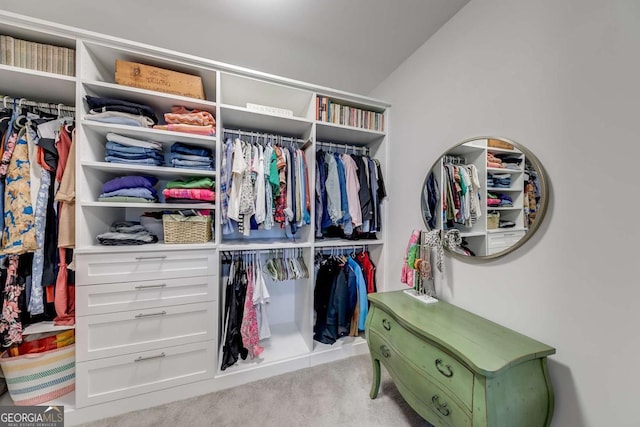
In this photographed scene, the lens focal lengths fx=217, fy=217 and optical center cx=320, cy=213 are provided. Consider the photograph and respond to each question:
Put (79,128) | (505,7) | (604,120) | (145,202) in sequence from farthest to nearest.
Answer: (145,202)
(79,128)
(505,7)
(604,120)

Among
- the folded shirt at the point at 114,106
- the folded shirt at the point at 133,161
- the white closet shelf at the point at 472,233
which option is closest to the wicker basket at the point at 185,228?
the folded shirt at the point at 133,161

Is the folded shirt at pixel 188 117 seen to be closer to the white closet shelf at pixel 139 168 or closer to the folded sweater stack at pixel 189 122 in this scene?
the folded sweater stack at pixel 189 122

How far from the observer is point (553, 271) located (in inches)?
39.0

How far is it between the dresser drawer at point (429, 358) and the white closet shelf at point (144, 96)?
1.87 metres

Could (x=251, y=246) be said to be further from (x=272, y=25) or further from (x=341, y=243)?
(x=272, y=25)

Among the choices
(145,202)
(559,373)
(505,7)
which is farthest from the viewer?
(145,202)

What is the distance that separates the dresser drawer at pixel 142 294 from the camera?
4.25 ft

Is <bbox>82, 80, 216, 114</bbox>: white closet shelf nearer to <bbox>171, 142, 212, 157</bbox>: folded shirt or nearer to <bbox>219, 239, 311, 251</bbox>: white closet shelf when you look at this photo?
<bbox>171, 142, 212, 157</bbox>: folded shirt

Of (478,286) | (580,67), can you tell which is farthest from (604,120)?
(478,286)

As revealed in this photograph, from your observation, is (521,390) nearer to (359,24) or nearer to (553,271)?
(553,271)

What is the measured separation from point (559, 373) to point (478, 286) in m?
0.44

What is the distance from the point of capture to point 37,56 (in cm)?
126

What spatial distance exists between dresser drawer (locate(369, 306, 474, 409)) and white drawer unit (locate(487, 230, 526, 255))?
25.6 inches

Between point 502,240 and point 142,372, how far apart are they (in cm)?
231
